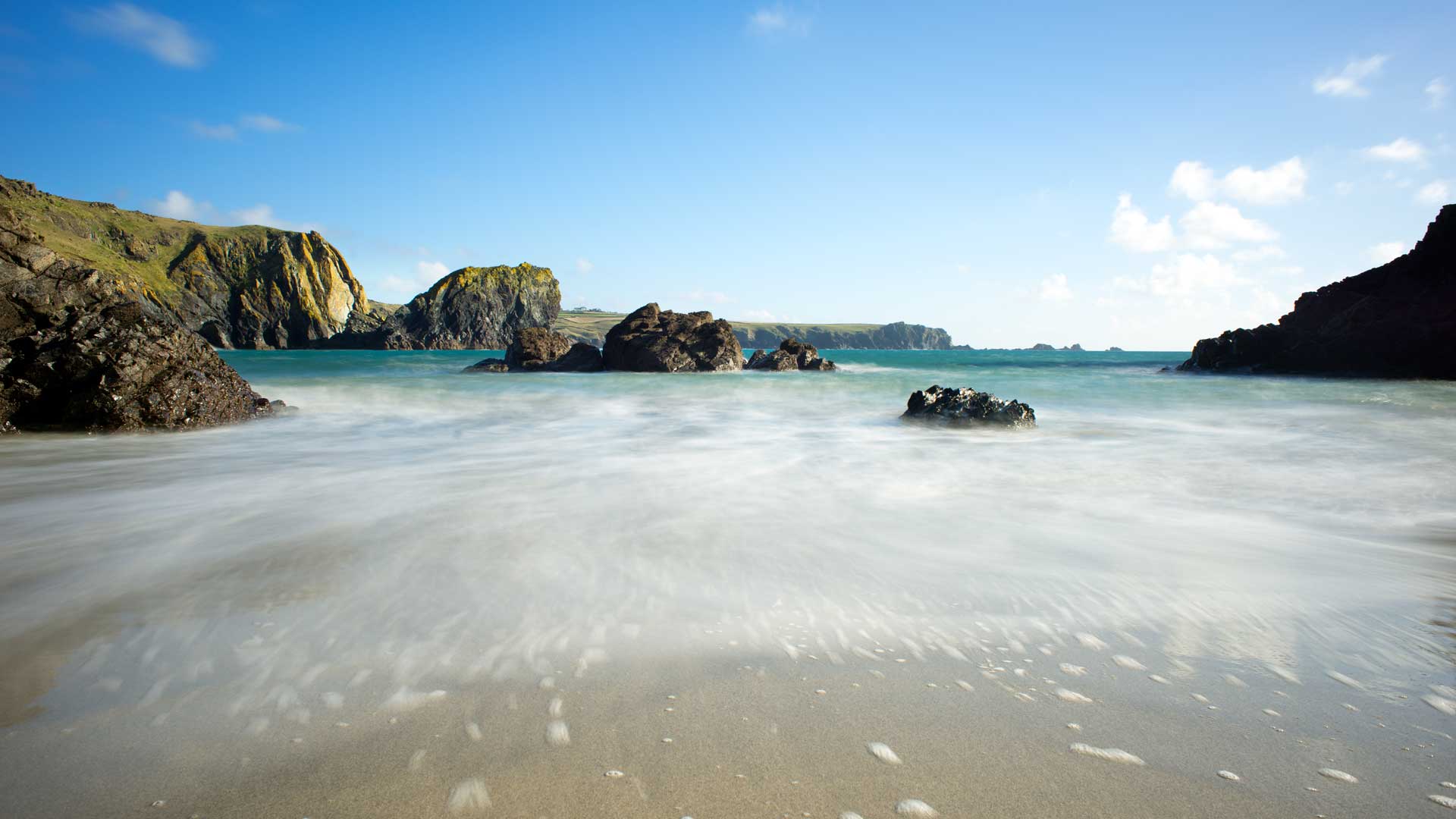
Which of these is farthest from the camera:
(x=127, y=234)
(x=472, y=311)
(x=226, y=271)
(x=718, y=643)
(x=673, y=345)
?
(x=472, y=311)

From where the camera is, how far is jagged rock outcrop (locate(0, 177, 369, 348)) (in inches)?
3009

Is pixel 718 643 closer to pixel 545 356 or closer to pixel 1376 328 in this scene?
pixel 545 356

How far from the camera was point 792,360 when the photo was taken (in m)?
36.7

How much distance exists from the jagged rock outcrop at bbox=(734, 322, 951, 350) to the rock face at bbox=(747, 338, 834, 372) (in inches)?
4556

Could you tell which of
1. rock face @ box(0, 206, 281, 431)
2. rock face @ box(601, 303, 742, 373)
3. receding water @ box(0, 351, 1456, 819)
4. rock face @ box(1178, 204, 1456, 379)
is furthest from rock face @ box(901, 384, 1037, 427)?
rock face @ box(1178, 204, 1456, 379)

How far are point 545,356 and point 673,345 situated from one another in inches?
292

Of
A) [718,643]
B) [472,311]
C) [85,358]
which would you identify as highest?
[472,311]

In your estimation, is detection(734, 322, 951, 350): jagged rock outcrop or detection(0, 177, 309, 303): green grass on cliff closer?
detection(0, 177, 309, 303): green grass on cliff

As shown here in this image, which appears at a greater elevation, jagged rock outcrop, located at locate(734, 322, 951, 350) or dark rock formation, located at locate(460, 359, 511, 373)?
jagged rock outcrop, located at locate(734, 322, 951, 350)

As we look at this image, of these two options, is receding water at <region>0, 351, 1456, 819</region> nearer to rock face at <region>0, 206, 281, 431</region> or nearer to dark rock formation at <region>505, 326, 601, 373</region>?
rock face at <region>0, 206, 281, 431</region>

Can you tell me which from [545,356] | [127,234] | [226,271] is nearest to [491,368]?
[545,356]

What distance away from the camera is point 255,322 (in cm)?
8544

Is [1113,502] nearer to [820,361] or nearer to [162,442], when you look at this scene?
[162,442]

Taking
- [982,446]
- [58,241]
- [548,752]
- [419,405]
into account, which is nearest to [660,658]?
[548,752]
